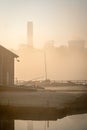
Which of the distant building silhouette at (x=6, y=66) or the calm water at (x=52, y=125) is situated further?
the distant building silhouette at (x=6, y=66)

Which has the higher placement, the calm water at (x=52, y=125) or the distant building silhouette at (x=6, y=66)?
the distant building silhouette at (x=6, y=66)

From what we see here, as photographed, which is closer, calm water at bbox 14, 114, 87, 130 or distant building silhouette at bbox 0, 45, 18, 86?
calm water at bbox 14, 114, 87, 130

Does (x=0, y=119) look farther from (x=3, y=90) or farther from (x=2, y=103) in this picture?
(x=3, y=90)

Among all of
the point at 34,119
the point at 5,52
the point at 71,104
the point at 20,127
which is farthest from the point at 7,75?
the point at 20,127

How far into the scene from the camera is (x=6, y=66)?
44.2 ft

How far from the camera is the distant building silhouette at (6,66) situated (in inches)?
505

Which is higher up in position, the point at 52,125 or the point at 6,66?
the point at 6,66

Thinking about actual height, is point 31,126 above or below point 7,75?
below

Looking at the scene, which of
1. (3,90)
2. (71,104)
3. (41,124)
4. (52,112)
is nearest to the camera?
(41,124)

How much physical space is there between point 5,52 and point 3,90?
2.14 meters

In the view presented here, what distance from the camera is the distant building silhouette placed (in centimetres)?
1283

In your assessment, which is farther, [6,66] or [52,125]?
[6,66]

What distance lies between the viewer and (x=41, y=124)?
5.86 metres

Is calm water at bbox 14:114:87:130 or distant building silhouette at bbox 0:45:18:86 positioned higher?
distant building silhouette at bbox 0:45:18:86
